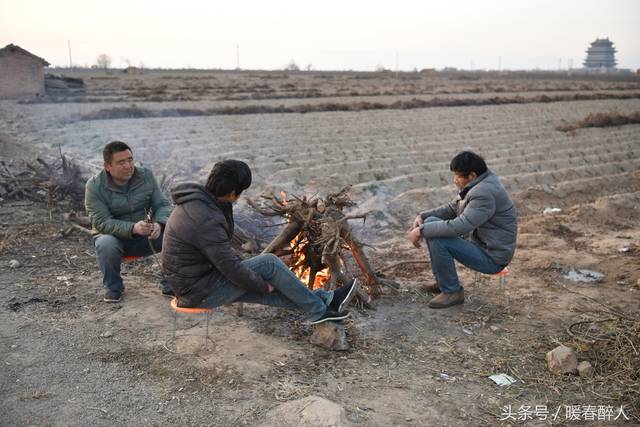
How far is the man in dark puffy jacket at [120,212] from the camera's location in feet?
15.2

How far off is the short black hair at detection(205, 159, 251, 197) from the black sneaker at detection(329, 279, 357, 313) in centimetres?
114

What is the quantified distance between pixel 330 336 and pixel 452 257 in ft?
4.54

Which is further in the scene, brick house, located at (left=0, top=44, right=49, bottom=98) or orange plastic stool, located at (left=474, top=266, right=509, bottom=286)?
brick house, located at (left=0, top=44, right=49, bottom=98)

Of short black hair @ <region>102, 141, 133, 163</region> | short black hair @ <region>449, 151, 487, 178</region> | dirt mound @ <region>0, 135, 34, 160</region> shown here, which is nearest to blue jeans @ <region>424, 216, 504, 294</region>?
short black hair @ <region>449, 151, 487, 178</region>

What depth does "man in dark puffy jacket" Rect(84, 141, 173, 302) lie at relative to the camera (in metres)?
4.62

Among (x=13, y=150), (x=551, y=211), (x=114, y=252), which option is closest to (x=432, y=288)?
(x=114, y=252)

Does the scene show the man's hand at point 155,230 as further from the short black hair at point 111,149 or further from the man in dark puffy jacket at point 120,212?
the short black hair at point 111,149

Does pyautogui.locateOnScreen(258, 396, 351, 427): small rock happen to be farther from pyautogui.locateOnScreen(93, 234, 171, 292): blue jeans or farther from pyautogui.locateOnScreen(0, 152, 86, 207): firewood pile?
pyautogui.locateOnScreen(0, 152, 86, 207): firewood pile

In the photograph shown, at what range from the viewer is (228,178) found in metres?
3.52

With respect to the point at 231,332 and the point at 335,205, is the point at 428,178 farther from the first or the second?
the point at 231,332

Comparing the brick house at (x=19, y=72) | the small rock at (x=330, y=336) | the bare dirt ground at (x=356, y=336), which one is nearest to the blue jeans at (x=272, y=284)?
the small rock at (x=330, y=336)

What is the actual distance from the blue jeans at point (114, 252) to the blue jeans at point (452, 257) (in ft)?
7.80

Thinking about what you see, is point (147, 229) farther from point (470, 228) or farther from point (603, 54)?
point (603, 54)

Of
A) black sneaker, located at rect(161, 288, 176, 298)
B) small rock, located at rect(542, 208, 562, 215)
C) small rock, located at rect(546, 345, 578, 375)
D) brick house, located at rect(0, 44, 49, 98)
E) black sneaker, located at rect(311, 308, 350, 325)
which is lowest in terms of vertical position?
small rock, located at rect(546, 345, 578, 375)
